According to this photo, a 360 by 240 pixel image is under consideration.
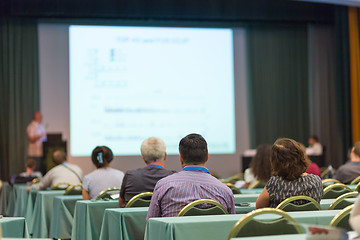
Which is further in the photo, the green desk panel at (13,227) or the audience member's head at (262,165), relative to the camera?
the audience member's head at (262,165)

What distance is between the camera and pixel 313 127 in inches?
517

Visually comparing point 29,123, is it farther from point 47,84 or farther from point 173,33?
point 173,33

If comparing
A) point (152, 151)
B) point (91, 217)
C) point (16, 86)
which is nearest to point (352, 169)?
point (152, 151)

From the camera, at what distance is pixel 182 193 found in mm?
2977

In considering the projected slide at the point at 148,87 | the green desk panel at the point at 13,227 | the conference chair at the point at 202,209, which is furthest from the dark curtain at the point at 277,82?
the green desk panel at the point at 13,227

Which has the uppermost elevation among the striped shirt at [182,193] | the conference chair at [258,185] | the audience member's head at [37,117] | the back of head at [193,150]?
the audience member's head at [37,117]

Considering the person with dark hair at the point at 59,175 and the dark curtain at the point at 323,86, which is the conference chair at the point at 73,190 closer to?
the person with dark hair at the point at 59,175

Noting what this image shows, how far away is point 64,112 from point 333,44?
6.41 meters

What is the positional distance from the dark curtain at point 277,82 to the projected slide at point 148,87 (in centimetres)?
78

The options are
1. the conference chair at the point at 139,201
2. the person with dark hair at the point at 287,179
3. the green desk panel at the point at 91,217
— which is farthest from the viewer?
the green desk panel at the point at 91,217

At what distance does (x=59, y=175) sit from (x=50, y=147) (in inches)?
141

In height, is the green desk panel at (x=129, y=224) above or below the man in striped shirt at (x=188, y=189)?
below

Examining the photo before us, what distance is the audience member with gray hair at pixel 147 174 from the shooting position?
152 inches

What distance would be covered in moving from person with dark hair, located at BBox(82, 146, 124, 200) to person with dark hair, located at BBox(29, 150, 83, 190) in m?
1.43
